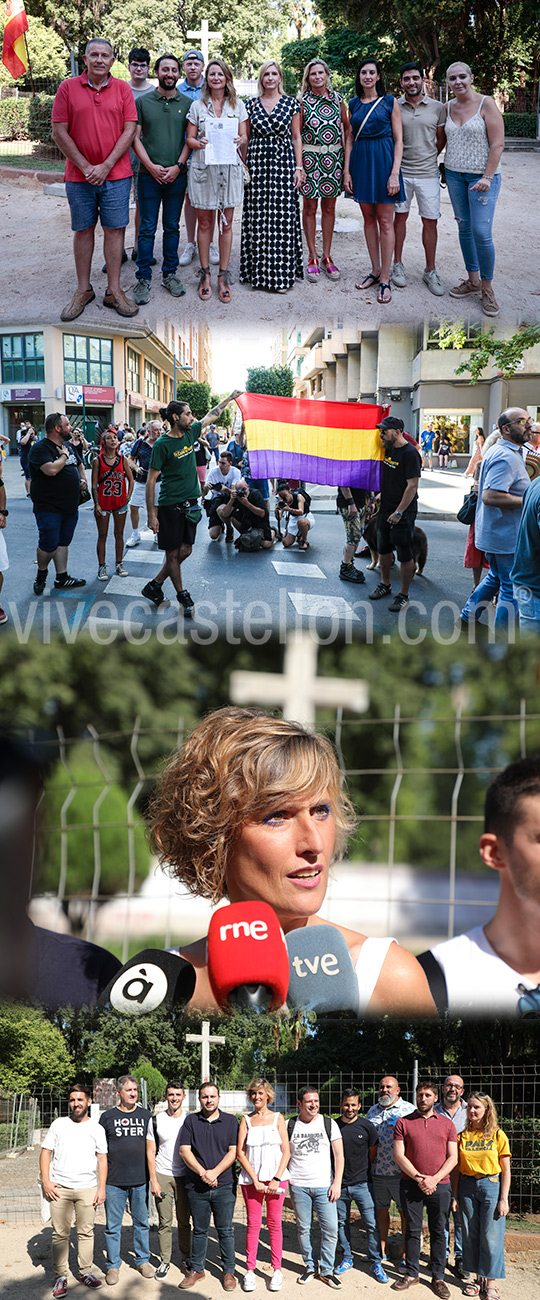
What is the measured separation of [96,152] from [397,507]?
1557 millimetres

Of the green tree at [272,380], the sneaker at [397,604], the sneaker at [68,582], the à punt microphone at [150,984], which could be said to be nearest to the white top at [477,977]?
the à punt microphone at [150,984]

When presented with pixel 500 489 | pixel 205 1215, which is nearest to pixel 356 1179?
pixel 205 1215

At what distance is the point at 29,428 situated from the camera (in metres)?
3.24

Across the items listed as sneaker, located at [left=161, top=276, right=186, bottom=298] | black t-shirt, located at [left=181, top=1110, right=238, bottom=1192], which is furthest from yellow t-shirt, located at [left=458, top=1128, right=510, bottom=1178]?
sneaker, located at [left=161, top=276, right=186, bottom=298]

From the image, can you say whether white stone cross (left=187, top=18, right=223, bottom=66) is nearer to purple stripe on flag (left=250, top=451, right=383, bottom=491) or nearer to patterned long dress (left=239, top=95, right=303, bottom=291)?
patterned long dress (left=239, top=95, right=303, bottom=291)

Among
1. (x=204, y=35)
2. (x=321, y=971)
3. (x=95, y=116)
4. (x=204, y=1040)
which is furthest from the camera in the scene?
(x=204, y=1040)

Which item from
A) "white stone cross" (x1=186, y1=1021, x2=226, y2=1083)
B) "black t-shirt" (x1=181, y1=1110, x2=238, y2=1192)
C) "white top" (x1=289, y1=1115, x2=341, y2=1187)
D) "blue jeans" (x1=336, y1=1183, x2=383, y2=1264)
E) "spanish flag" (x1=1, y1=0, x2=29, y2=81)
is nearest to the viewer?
"spanish flag" (x1=1, y1=0, x2=29, y2=81)

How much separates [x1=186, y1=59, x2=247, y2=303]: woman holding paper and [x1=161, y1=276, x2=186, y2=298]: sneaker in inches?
7.4

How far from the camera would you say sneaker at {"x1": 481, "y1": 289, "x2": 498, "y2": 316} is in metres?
3.30

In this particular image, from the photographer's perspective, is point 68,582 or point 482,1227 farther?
point 482,1227

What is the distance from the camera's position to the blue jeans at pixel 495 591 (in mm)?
3328

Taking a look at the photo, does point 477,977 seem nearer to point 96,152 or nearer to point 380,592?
point 380,592

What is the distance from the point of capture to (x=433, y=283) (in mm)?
3383

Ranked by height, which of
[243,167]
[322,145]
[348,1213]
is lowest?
[348,1213]
